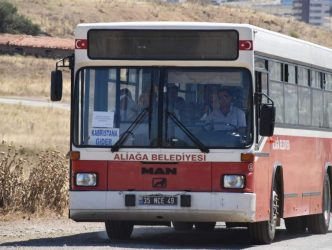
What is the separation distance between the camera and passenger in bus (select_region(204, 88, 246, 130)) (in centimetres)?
1576

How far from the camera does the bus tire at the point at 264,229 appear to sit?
16531 millimetres

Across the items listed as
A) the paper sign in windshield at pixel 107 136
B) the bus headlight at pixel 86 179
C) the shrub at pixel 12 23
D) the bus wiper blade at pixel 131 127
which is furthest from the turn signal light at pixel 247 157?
the shrub at pixel 12 23

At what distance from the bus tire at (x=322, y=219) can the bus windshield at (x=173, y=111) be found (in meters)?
4.70

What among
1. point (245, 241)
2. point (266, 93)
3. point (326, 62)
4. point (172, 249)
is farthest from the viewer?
point (326, 62)

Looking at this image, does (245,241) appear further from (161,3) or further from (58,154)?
(161,3)

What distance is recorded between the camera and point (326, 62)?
20406mm

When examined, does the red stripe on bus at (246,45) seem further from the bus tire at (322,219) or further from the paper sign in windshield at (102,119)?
the bus tire at (322,219)

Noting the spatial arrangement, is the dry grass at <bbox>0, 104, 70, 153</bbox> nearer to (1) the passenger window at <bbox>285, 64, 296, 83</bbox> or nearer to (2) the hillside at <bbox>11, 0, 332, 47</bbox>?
(1) the passenger window at <bbox>285, 64, 296, 83</bbox>

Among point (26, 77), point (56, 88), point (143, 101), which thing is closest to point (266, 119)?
point (143, 101)

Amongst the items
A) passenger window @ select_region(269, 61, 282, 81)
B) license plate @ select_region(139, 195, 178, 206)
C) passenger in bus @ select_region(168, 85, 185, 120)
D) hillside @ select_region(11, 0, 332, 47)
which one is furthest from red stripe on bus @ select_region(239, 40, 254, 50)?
hillside @ select_region(11, 0, 332, 47)

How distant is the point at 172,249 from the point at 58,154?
21.9ft

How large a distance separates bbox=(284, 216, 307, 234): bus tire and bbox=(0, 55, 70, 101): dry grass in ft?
192

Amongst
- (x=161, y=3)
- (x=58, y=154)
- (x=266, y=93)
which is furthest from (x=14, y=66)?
(x=266, y=93)

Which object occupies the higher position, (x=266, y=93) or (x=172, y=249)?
(x=266, y=93)
